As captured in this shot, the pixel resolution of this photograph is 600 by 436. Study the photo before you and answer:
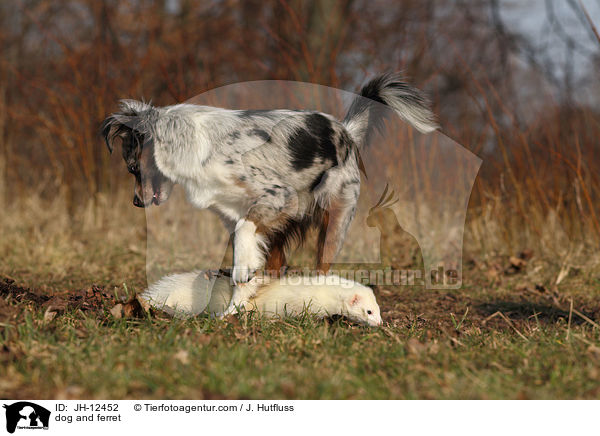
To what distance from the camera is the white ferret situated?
3.50 meters

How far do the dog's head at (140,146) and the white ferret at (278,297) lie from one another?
585 mm

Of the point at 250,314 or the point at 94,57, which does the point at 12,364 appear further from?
the point at 94,57

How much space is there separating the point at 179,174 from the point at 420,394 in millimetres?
2093

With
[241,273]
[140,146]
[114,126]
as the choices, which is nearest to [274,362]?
[241,273]

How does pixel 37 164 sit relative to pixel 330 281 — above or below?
above

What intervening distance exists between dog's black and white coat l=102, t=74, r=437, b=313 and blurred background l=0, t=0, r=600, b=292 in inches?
62.7

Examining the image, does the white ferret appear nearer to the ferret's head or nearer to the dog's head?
the ferret's head

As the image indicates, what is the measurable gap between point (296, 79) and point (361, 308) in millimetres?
4027

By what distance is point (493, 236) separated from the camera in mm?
6391

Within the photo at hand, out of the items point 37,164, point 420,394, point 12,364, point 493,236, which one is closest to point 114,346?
point 12,364

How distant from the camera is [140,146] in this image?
3.64 m

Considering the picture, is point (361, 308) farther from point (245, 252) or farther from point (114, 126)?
point (114, 126)
